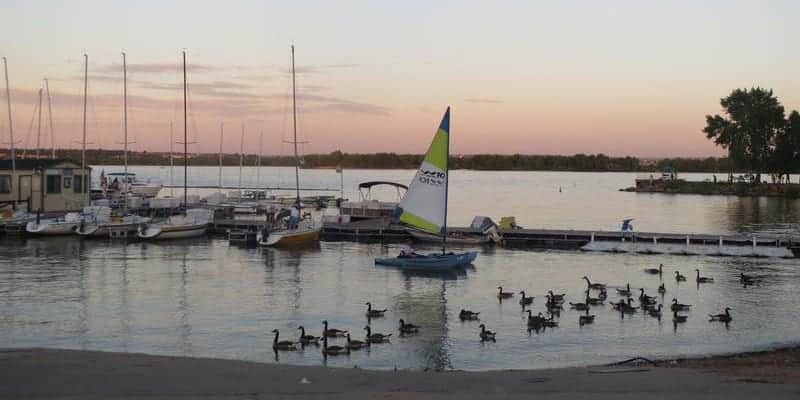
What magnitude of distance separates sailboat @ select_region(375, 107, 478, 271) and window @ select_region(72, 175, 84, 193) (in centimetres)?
3290

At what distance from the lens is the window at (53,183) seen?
6450cm

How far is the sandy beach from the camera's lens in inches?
687

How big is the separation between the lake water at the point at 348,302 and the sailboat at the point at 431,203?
1086 mm

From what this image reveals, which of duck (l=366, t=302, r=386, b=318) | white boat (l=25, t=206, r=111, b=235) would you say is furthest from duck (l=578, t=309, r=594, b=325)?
white boat (l=25, t=206, r=111, b=235)

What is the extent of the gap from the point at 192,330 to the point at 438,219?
58.4 ft

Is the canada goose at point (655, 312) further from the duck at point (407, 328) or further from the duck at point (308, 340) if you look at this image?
the duck at point (308, 340)

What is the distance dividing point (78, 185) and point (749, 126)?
10326 cm

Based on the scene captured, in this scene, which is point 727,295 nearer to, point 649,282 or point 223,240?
point 649,282

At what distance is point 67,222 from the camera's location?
5984 centimetres

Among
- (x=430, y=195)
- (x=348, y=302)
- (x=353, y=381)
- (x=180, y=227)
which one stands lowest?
(x=348, y=302)

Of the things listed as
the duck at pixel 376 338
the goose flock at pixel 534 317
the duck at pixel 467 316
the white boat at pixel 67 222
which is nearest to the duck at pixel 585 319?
the goose flock at pixel 534 317

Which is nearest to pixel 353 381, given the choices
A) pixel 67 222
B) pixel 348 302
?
pixel 348 302

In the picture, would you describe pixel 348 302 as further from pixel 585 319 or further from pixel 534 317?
pixel 585 319

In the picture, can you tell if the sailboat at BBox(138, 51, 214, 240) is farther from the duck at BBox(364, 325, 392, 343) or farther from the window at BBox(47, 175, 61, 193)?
the duck at BBox(364, 325, 392, 343)
